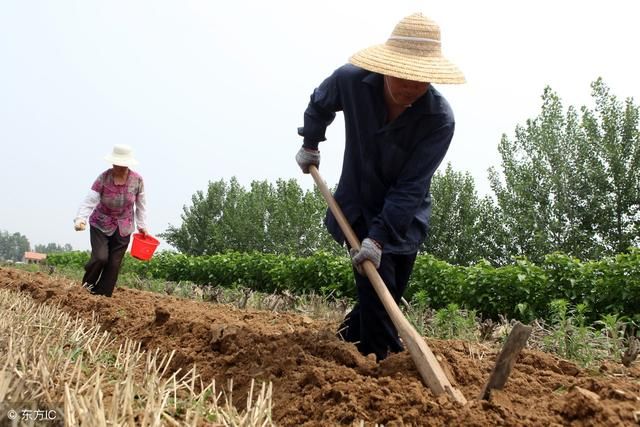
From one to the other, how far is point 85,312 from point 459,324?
9.98ft

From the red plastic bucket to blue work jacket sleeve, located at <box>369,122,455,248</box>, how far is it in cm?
421

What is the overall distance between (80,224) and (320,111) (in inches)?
131

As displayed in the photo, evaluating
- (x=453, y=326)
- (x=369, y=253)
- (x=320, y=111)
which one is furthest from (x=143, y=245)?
(x=369, y=253)

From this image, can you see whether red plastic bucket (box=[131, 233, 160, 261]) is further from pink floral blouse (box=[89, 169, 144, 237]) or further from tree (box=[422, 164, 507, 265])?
tree (box=[422, 164, 507, 265])

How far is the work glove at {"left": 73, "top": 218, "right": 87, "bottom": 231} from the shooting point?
6539mm

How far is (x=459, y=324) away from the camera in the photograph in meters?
5.73

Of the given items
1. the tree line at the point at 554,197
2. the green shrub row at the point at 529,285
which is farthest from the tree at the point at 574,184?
the green shrub row at the point at 529,285

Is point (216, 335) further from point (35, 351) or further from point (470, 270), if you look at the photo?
point (470, 270)

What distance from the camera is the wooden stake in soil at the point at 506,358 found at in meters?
2.79

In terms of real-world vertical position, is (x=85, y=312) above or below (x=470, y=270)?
below

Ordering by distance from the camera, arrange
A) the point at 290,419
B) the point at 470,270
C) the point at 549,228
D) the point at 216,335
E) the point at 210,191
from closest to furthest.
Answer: the point at 290,419, the point at 216,335, the point at 470,270, the point at 549,228, the point at 210,191

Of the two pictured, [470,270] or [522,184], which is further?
[522,184]

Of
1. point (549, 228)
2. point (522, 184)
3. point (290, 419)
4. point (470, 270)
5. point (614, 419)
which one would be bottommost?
point (290, 419)

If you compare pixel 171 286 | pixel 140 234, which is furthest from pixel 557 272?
pixel 171 286
